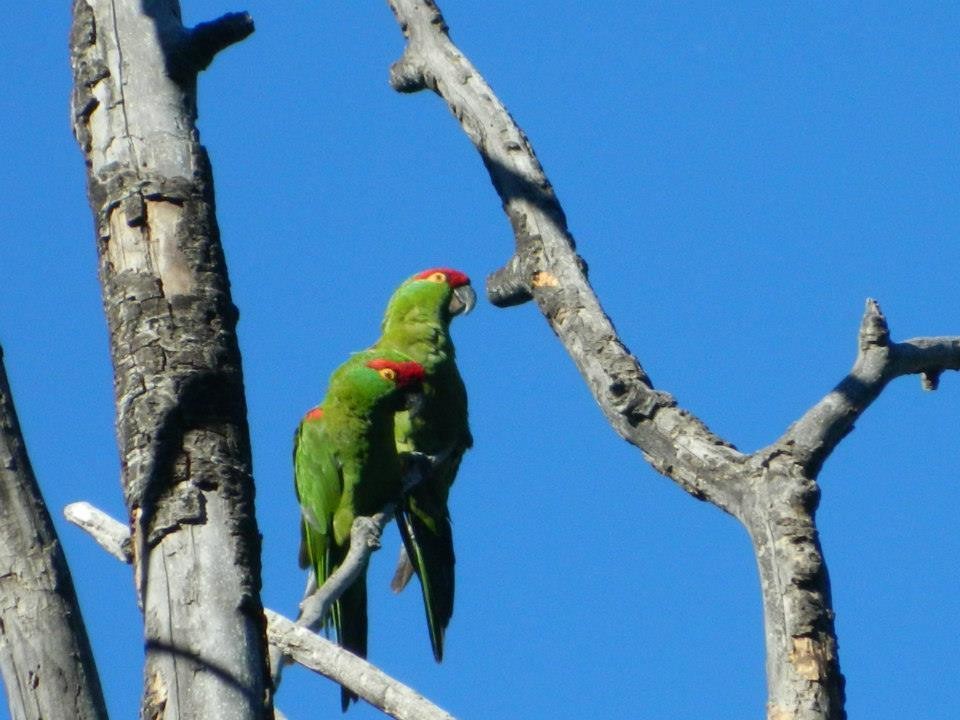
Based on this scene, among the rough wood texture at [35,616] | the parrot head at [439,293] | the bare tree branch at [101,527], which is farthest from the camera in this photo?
the parrot head at [439,293]

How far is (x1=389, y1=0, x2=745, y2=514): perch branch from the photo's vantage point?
288 centimetres

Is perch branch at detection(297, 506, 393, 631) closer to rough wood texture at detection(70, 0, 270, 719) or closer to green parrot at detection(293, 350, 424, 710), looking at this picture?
green parrot at detection(293, 350, 424, 710)

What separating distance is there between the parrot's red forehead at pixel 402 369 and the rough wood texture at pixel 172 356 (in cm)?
347

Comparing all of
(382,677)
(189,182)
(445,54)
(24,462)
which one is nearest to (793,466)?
(382,677)

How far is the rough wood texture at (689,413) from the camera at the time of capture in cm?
238

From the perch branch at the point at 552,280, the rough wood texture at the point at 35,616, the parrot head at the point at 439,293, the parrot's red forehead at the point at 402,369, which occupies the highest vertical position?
the parrot head at the point at 439,293

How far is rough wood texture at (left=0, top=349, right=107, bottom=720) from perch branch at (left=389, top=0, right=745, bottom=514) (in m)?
1.36

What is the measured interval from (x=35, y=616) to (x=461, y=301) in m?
4.92

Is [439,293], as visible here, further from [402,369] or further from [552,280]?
[552,280]

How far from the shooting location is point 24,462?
1.89 meters

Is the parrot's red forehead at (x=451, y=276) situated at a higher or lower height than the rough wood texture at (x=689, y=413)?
higher

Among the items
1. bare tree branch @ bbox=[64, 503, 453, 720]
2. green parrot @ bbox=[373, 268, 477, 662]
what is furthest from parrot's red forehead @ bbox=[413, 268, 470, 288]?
bare tree branch @ bbox=[64, 503, 453, 720]

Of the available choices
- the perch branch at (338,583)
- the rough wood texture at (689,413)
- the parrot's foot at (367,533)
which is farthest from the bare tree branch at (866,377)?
the parrot's foot at (367,533)

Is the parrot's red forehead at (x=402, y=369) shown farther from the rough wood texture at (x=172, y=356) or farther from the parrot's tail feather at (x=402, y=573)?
the rough wood texture at (x=172, y=356)
